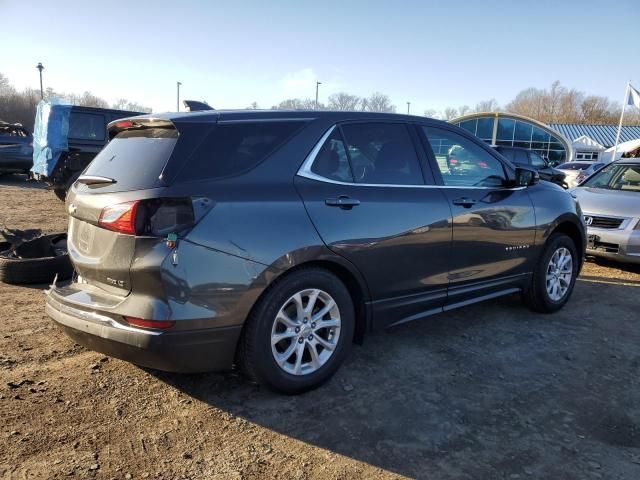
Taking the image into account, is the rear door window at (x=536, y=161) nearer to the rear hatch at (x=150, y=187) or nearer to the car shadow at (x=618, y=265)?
the car shadow at (x=618, y=265)

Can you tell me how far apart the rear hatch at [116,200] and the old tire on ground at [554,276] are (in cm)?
367

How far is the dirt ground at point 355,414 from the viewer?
265cm

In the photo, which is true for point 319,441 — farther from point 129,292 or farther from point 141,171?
Answer: point 141,171

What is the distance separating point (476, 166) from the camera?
14.8 feet

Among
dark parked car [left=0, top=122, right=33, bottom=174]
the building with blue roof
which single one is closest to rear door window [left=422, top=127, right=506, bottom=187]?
dark parked car [left=0, top=122, right=33, bottom=174]

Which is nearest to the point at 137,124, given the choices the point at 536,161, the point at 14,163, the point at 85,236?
the point at 85,236


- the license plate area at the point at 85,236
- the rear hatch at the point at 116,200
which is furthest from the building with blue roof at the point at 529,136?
the license plate area at the point at 85,236

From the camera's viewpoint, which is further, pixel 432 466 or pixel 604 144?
pixel 604 144

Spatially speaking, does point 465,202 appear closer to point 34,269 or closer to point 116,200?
point 116,200

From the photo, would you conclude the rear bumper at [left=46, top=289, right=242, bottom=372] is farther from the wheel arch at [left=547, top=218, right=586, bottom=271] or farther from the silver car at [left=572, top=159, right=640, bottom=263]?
the silver car at [left=572, top=159, right=640, bottom=263]

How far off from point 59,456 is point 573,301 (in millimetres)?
5070

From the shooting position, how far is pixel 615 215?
22.8 ft

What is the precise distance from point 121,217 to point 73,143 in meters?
9.18

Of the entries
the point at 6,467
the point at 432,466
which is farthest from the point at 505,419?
the point at 6,467
